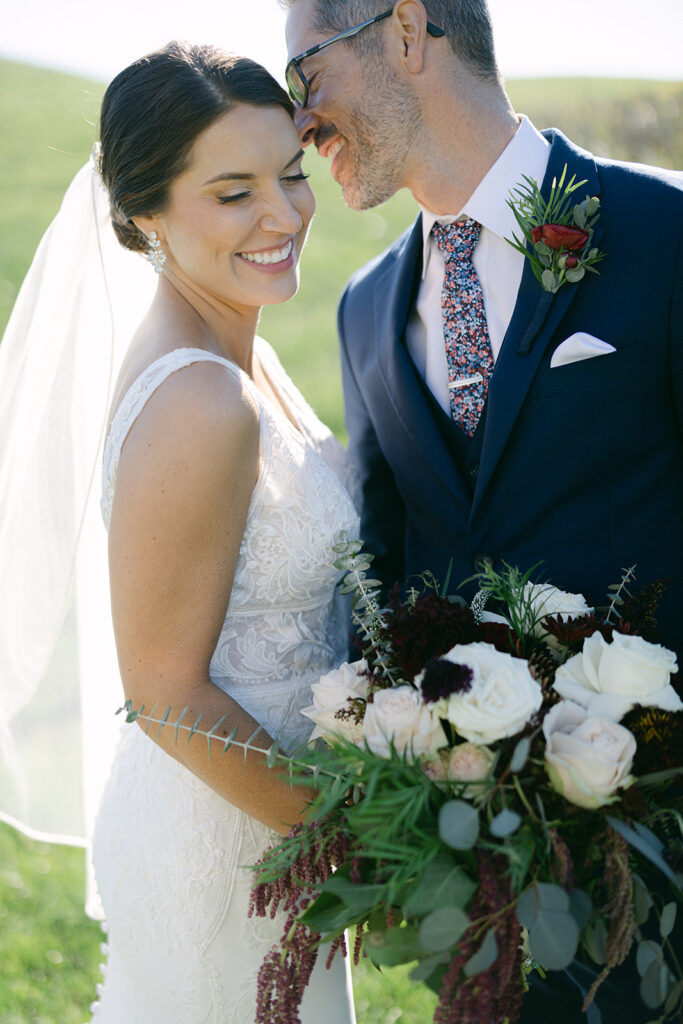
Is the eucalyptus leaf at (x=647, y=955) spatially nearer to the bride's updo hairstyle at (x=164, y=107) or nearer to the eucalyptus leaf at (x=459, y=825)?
the eucalyptus leaf at (x=459, y=825)

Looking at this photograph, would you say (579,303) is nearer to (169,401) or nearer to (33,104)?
(169,401)

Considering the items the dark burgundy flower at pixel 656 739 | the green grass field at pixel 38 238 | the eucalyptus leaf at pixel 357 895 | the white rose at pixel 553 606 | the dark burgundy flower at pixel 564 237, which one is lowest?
the green grass field at pixel 38 238

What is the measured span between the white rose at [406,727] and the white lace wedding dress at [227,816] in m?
0.78

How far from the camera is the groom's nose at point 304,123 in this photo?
2.78 m

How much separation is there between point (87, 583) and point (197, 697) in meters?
1.06

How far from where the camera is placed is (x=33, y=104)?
783 inches

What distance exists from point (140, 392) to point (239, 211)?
0.59 metres

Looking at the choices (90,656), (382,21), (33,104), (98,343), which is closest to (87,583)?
(90,656)

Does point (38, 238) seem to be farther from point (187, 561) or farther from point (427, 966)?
point (427, 966)

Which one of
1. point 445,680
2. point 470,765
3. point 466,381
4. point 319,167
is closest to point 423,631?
point 445,680

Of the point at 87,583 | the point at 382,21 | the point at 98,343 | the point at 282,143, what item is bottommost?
the point at 87,583

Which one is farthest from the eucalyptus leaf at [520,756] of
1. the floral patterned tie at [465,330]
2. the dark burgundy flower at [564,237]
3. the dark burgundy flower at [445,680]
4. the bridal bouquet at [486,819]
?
the dark burgundy flower at [564,237]

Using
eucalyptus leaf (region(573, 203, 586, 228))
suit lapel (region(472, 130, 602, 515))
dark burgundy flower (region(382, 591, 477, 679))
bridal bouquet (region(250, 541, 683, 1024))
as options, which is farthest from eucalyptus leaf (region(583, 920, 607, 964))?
eucalyptus leaf (region(573, 203, 586, 228))

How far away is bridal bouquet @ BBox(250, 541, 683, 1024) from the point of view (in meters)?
1.47
